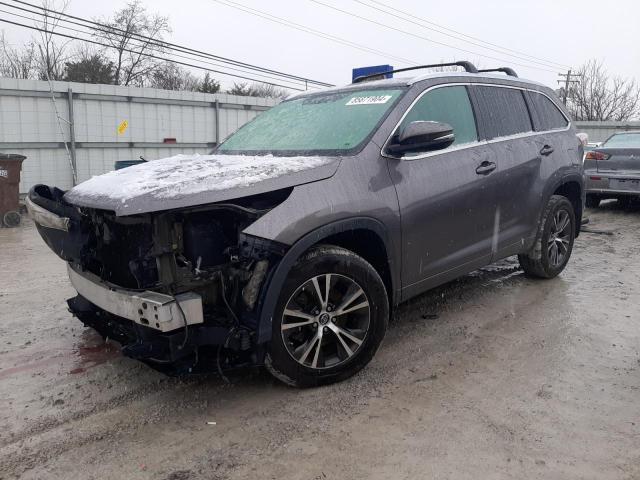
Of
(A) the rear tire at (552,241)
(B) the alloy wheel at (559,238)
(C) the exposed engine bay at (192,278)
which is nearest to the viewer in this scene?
(C) the exposed engine bay at (192,278)

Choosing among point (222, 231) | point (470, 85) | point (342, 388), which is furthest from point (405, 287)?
point (470, 85)

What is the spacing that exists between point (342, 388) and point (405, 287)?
0.84 m

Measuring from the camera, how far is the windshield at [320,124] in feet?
11.9

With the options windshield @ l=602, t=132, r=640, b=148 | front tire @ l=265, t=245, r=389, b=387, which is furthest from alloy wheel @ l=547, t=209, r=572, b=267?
windshield @ l=602, t=132, r=640, b=148

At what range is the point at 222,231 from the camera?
298 centimetres

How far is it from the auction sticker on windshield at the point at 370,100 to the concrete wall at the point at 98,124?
998 centimetres

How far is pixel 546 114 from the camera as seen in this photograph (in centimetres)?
529

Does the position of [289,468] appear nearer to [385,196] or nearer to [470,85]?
[385,196]

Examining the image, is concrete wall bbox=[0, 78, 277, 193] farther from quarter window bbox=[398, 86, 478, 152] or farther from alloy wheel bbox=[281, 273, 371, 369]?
alloy wheel bbox=[281, 273, 371, 369]

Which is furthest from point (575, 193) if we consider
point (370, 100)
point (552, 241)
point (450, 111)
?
point (370, 100)

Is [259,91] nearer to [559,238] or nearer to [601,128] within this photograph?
[601,128]

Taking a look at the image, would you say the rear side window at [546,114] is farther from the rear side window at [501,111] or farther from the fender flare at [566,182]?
the fender flare at [566,182]

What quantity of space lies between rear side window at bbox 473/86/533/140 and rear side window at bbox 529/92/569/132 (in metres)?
0.20

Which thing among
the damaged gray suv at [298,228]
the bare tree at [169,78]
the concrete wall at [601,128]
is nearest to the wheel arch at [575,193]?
the damaged gray suv at [298,228]
